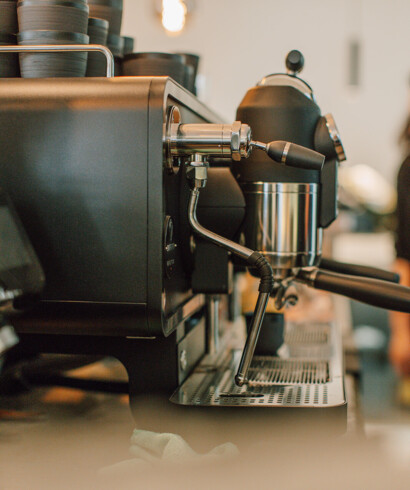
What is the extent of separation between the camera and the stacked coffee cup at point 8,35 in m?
0.71

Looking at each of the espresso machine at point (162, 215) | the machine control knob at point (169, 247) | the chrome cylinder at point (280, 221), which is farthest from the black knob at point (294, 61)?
the machine control knob at point (169, 247)

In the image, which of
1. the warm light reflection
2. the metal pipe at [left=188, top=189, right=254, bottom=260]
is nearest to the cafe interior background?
the warm light reflection

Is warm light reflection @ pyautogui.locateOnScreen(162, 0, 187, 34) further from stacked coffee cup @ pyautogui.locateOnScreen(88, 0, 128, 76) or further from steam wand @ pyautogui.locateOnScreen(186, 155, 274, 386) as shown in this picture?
steam wand @ pyautogui.locateOnScreen(186, 155, 274, 386)

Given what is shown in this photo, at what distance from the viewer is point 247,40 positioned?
4.02 metres

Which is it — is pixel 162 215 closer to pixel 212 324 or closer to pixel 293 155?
pixel 293 155

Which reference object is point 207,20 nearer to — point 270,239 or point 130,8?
point 130,8

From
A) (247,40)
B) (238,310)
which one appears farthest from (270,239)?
(247,40)

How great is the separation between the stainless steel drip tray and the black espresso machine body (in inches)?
4.5

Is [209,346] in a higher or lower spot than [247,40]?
lower

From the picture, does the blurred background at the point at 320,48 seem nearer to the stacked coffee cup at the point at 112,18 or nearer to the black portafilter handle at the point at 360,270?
the stacked coffee cup at the point at 112,18

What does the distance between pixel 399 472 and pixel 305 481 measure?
0.24 feet

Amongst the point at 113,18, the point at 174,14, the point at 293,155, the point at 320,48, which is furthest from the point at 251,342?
the point at 320,48

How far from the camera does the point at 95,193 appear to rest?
0.61 meters

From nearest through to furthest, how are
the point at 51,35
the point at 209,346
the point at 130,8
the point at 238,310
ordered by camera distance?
the point at 51,35 < the point at 209,346 < the point at 238,310 < the point at 130,8
